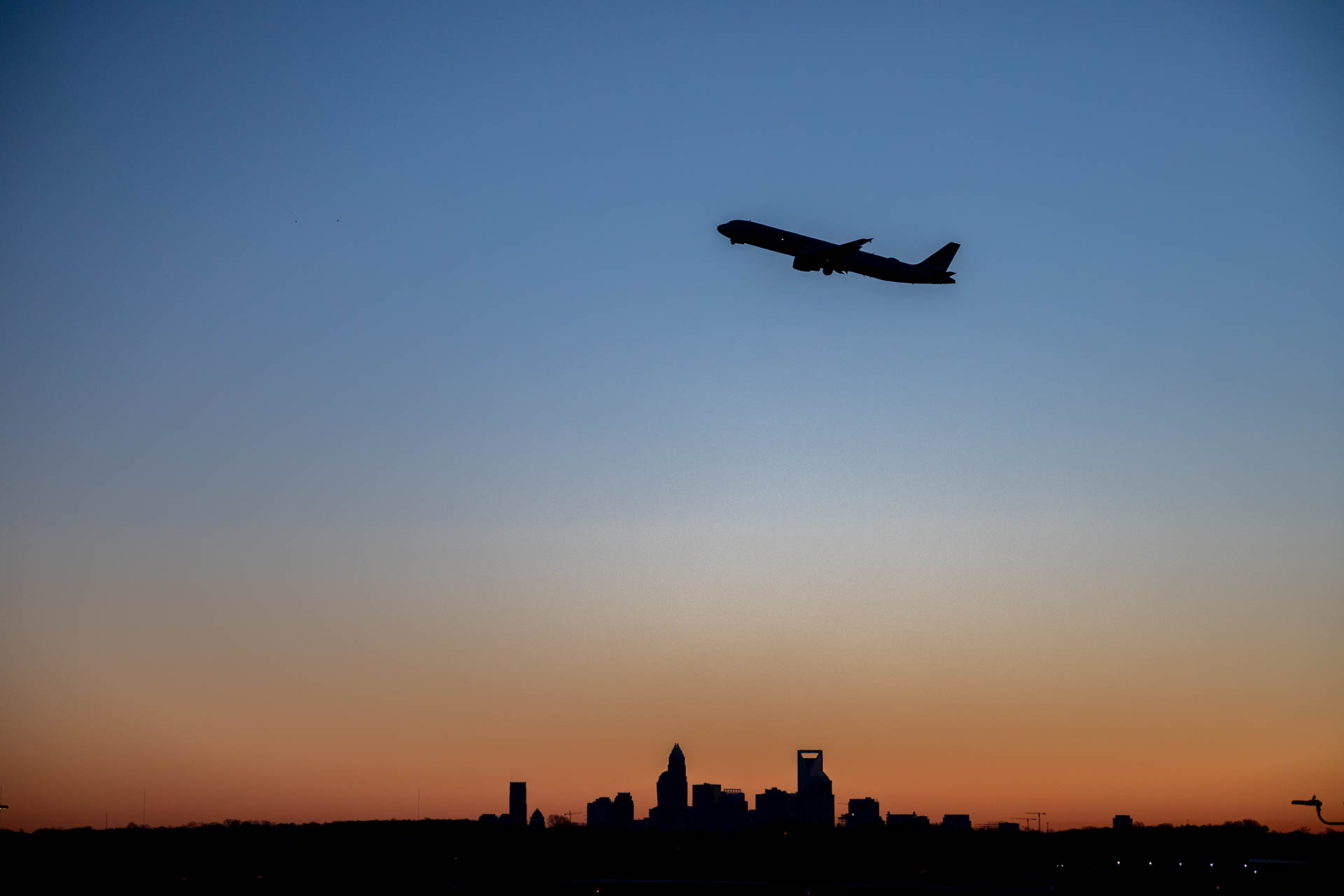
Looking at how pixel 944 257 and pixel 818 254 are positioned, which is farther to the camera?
pixel 944 257

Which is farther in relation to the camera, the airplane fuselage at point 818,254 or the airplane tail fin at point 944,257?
the airplane tail fin at point 944,257

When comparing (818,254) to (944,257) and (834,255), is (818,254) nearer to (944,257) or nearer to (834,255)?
(834,255)

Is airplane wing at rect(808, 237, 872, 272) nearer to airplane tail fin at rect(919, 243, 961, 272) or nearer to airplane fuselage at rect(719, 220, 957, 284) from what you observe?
airplane fuselage at rect(719, 220, 957, 284)

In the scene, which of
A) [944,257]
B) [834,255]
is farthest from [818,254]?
[944,257]

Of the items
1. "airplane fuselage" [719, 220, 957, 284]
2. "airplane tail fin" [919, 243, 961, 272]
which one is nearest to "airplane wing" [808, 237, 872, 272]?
"airplane fuselage" [719, 220, 957, 284]

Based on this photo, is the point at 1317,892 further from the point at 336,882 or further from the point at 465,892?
the point at 336,882

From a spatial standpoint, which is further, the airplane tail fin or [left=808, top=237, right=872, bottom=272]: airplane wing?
the airplane tail fin

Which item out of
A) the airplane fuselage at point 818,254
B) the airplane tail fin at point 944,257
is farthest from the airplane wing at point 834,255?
the airplane tail fin at point 944,257

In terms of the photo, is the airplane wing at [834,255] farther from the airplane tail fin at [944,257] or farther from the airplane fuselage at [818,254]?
the airplane tail fin at [944,257]
